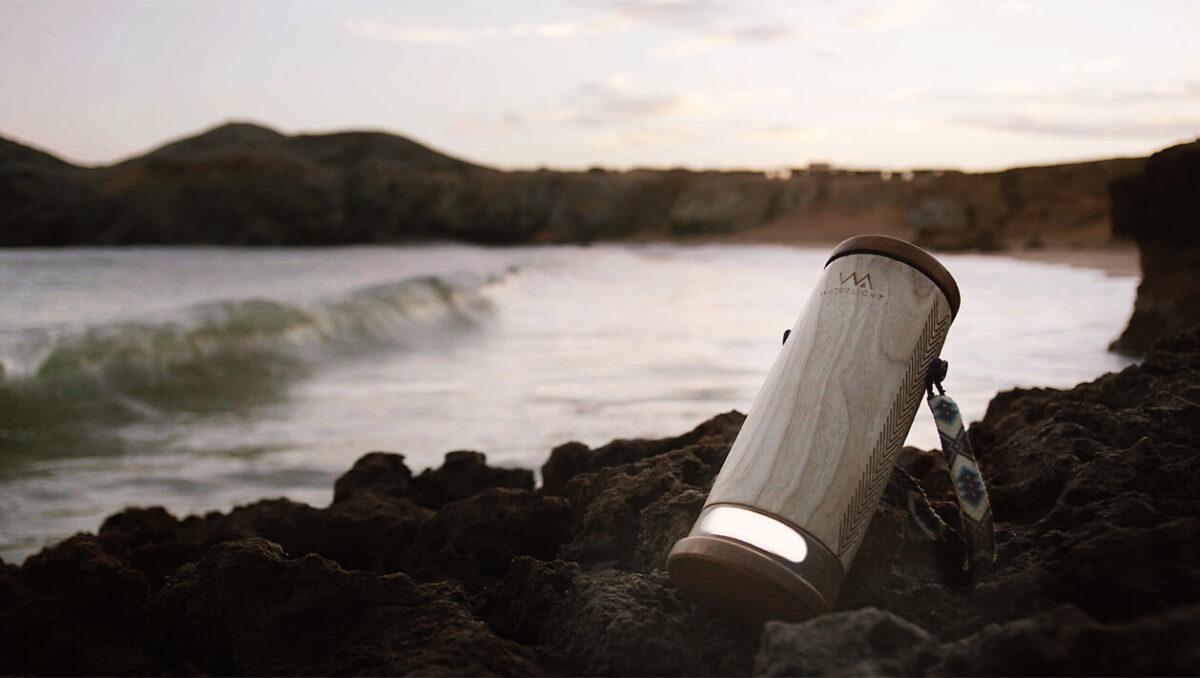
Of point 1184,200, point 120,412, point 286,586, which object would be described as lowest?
point 120,412

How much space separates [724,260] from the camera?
35625 millimetres

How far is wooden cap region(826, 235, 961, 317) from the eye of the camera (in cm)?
248

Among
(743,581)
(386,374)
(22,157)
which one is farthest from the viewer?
(22,157)

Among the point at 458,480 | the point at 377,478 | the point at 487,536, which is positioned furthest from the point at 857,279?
the point at 377,478

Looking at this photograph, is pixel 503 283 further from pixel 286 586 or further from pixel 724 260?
pixel 286 586

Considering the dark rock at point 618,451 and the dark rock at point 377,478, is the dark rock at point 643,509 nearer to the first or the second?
the dark rock at point 618,451

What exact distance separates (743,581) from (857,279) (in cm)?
79

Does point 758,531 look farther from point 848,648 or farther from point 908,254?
point 908,254

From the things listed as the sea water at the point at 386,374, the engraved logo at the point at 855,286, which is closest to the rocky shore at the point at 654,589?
the engraved logo at the point at 855,286

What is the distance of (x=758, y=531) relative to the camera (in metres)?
2.22

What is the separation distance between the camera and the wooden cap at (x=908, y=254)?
2479mm

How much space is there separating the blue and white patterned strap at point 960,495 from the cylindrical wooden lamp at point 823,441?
10 cm

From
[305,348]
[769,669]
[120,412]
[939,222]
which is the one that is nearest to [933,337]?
[769,669]

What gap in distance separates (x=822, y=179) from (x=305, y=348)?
39278 mm
